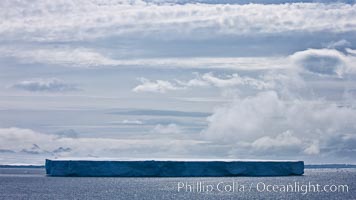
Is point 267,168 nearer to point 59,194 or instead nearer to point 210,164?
point 210,164

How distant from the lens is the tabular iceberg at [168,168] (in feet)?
316

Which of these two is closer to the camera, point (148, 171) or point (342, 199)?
point (342, 199)

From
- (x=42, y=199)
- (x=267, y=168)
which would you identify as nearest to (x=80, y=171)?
(x=267, y=168)

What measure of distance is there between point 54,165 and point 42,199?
4244 centimetres

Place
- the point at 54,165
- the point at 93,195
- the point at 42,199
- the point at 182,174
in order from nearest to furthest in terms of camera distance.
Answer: the point at 42,199
the point at 93,195
the point at 182,174
the point at 54,165

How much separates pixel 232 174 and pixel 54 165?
82.4 feet

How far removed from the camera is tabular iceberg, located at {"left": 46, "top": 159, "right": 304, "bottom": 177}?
3792 inches

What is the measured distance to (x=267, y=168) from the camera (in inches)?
3949

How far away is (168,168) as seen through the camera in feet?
314

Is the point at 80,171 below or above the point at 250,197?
above

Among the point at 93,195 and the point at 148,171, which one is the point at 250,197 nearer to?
the point at 93,195

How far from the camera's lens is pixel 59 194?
68.4 meters

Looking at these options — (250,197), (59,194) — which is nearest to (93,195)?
(59,194)

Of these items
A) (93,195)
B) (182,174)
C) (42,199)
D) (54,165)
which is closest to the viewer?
(42,199)
